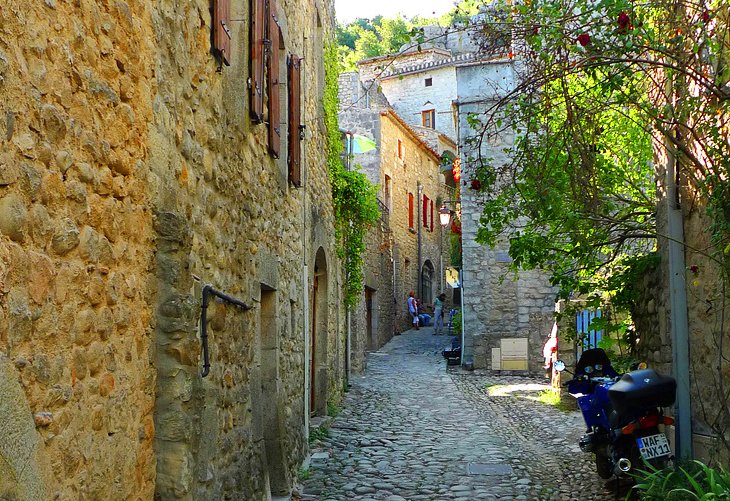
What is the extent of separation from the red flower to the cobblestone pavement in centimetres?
341

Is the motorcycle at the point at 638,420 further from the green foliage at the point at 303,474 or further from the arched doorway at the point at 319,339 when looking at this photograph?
the arched doorway at the point at 319,339

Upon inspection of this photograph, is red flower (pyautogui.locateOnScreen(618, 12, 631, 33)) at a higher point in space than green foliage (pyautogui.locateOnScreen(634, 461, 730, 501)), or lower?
higher

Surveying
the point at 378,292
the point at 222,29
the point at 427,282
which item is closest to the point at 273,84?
the point at 222,29

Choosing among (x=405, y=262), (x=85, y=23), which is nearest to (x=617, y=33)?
(x=85, y=23)

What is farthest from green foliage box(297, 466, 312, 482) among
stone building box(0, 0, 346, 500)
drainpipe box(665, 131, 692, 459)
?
drainpipe box(665, 131, 692, 459)

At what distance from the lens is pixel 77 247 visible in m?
2.42

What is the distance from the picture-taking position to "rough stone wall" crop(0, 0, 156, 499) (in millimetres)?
2000

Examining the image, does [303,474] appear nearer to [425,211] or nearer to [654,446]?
[654,446]

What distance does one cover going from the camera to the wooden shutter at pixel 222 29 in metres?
4.21

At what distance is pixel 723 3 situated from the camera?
484 cm

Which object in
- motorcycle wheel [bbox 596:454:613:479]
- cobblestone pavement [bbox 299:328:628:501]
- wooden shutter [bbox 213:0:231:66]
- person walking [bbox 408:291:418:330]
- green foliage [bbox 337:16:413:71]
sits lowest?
cobblestone pavement [bbox 299:328:628:501]

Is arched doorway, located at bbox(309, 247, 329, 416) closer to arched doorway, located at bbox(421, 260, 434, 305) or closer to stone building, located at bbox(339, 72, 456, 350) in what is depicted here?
stone building, located at bbox(339, 72, 456, 350)

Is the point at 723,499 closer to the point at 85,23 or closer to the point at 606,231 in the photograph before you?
the point at 606,231

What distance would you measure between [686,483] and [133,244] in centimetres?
373
